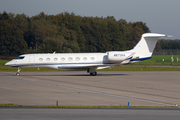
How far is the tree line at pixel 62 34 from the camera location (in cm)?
8625

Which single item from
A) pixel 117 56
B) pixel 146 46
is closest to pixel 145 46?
pixel 146 46

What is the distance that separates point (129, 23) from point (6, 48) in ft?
282

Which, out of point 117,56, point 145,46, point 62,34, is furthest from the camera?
point 62,34

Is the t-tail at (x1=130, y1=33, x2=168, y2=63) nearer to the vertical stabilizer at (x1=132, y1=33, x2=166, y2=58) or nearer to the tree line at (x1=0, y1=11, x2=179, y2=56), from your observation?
the vertical stabilizer at (x1=132, y1=33, x2=166, y2=58)

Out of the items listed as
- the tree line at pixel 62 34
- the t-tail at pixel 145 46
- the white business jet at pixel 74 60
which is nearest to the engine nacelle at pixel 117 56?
the white business jet at pixel 74 60

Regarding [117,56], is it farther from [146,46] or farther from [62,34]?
[62,34]

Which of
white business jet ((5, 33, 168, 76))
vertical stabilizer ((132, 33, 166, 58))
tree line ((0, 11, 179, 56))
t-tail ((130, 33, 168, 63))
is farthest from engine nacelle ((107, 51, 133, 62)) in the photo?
tree line ((0, 11, 179, 56))

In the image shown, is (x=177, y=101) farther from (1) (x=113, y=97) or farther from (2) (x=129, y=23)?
(2) (x=129, y=23)

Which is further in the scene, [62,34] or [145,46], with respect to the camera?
[62,34]

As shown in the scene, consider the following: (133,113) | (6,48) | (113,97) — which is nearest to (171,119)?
(133,113)

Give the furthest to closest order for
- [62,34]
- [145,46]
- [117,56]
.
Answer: [62,34] < [145,46] < [117,56]

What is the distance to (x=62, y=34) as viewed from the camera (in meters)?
103

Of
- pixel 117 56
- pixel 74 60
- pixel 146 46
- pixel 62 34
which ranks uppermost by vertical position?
pixel 62 34

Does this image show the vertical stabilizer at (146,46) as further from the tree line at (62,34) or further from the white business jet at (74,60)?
the tree line at (62,34)
